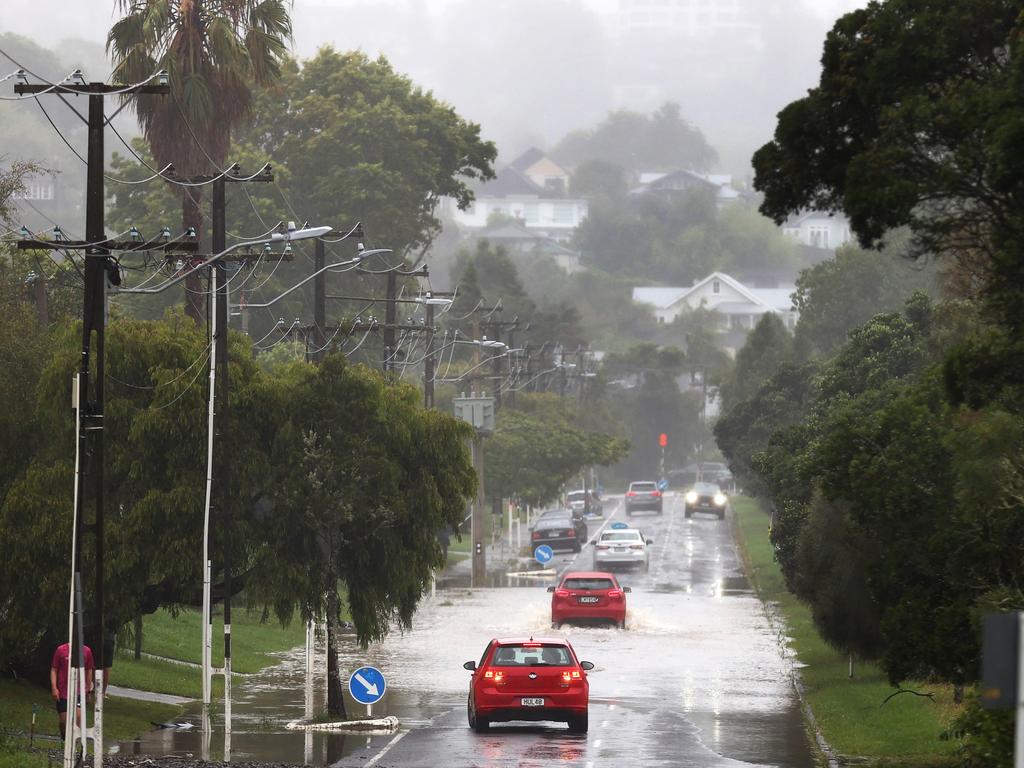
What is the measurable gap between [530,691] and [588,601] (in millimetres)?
22482

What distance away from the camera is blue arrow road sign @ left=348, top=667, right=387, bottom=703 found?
91.4 feet

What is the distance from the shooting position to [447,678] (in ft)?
125

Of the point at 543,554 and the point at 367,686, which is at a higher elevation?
the point at 543,554

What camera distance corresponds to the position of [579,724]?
27.9 meters

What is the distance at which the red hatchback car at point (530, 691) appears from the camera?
1088 inches

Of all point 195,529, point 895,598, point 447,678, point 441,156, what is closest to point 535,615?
point 447,678

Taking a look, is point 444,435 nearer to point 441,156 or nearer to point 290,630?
point 290,630

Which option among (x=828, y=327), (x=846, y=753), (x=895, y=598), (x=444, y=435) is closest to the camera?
(x=895, y=598)

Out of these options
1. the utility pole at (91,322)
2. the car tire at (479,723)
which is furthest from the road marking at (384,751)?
the utility pole at (91,322)

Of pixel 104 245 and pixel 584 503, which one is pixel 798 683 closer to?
pixel 104 245

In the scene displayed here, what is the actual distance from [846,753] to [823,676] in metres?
12.0

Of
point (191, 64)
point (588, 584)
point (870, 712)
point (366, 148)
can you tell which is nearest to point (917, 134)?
point (870, 712)

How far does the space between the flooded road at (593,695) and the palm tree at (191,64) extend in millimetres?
10332

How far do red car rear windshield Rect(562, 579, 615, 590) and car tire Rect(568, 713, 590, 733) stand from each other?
2207cm
